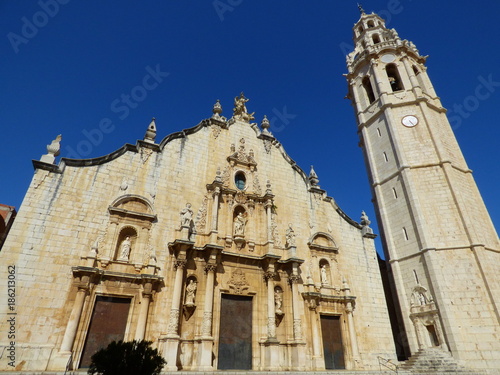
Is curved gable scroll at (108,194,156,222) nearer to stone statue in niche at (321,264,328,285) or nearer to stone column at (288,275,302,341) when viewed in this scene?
stone column at (288,275,302,341)

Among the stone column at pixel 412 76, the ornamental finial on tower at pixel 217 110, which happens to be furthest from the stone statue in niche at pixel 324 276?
the stone column at pixel 412 76

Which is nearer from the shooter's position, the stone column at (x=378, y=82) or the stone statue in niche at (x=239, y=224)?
the stone statue in niche at (x=239, y=224)

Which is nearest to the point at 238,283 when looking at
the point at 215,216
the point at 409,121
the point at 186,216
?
the point at 215,216

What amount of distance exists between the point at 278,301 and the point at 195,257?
4.05 m

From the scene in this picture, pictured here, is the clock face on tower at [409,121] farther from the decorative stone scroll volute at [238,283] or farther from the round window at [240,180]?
the decorative stone scroll volute at [238,283]

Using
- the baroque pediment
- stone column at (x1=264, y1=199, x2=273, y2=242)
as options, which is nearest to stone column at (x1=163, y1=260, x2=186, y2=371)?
stone column at (x1=264, y1=199, x2=273, y2=242)

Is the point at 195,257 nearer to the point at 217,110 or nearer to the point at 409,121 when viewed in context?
the point at 217,110

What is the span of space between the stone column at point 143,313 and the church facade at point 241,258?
5 cm

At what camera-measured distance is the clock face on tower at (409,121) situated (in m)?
19.4

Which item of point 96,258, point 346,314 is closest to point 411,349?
point 346,314

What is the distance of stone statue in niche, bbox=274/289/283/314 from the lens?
1262 cm

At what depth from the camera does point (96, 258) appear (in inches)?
416

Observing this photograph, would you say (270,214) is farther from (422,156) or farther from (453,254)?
(422,156)

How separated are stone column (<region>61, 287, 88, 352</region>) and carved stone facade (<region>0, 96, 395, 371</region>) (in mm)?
29
